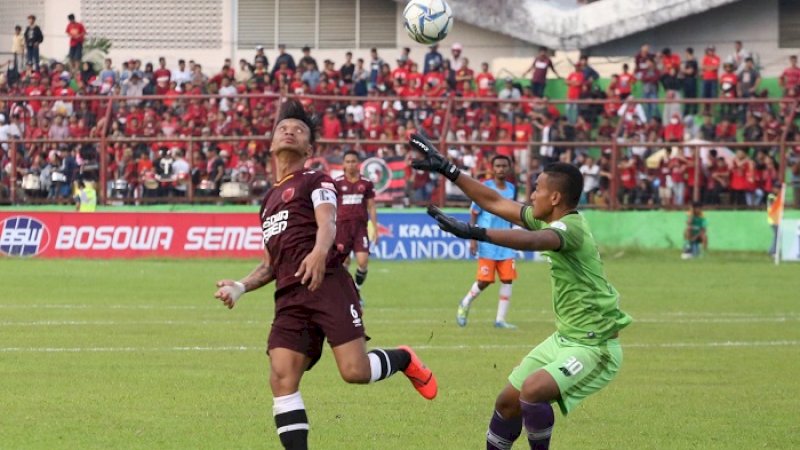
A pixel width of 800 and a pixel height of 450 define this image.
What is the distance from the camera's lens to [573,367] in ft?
27.1

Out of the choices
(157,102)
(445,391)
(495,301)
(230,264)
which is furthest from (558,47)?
(445,391)

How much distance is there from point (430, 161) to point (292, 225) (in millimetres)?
977

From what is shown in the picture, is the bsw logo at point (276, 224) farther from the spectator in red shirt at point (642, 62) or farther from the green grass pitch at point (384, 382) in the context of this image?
the spectator in red shirt at point (642, 62)

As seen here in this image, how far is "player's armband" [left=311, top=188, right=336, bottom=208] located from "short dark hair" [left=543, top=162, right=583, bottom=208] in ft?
4.25

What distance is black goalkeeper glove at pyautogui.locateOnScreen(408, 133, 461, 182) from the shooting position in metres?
8.17

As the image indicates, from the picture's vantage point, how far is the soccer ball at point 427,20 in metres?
14.3

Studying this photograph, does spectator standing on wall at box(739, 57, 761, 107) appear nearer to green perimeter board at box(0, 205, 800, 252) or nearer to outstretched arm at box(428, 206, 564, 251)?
green perimeter board at box(0, 205, 800, 252)

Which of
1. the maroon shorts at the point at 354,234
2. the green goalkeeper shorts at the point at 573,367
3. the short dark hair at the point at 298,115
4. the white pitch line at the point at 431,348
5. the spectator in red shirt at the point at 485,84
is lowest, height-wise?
the white pitch line at the point at 431,348

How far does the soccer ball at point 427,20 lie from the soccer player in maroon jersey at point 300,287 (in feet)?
18.8

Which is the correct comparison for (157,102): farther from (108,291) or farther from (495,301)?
(495,301)

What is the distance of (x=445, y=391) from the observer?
12.6 meters

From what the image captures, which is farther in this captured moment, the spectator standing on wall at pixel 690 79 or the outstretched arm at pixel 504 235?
the spectator standing on wall at pixel 690 79

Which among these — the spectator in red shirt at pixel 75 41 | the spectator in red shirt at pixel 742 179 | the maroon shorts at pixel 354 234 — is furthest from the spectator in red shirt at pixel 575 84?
the maroon shorts at pixel 354 234

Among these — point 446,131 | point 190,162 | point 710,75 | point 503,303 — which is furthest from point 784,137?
point 503,303
